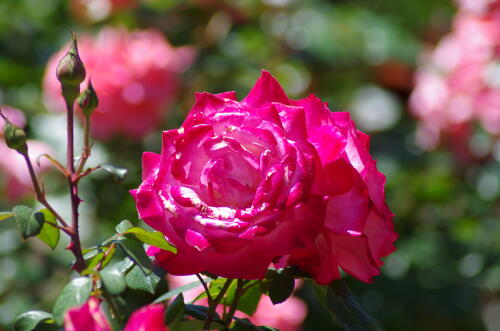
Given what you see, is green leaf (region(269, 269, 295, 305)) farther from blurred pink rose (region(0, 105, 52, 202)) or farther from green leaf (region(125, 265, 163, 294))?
blurred pink rose (region(0, 105, 52, 202))

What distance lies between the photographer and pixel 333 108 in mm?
1883

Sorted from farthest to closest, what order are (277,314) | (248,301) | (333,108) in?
1. (333,108)
2. (277,314)
3. (248,301)

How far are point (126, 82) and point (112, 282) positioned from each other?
4.00 feet

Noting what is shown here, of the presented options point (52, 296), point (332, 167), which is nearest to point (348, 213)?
point (332, 167)

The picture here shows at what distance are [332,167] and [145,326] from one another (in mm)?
176

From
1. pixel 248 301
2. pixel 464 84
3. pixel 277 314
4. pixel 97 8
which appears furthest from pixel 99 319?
pixel 97 8

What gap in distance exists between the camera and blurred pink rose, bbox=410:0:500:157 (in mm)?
1729

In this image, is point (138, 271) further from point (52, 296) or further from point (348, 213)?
point (52, 296)

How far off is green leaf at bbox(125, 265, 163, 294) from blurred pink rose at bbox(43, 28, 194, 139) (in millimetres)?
1108

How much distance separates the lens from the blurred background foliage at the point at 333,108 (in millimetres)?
1699

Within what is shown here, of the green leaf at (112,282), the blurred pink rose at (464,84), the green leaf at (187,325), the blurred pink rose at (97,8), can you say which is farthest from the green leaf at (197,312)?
the blurred pink rose at (97,8)

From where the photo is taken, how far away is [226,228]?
0.49m

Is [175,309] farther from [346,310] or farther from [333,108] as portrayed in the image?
[333,108]

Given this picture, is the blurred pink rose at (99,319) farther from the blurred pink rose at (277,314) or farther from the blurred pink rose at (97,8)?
the blurred pink rose at (97,8)
